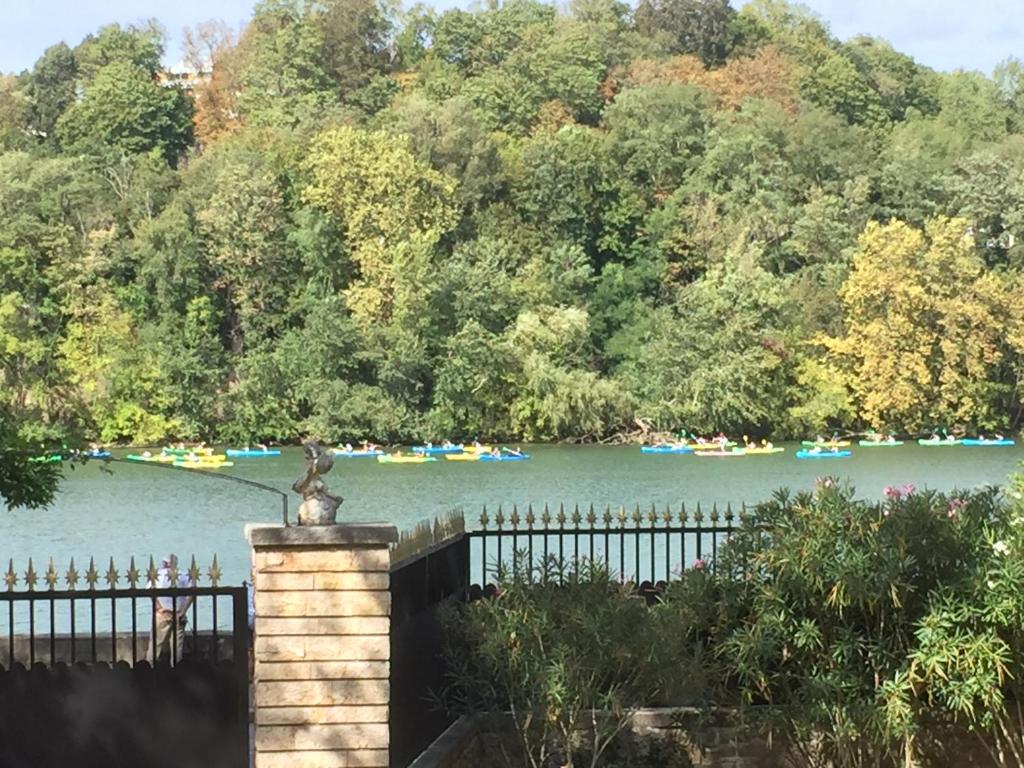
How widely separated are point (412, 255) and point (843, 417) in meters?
15.5

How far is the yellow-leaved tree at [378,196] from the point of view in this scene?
65812mm

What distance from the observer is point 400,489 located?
1714 inches

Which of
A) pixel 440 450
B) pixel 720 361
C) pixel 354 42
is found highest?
pixel 354 42

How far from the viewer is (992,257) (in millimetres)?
67938

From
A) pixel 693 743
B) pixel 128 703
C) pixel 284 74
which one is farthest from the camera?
pixel 284 74

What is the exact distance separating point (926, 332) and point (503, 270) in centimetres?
1435

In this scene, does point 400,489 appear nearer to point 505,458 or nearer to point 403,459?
point 403,459

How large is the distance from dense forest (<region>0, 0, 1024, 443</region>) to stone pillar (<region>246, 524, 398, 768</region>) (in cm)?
4942

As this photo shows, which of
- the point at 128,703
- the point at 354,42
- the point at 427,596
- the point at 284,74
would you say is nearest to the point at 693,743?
the point at 427,596

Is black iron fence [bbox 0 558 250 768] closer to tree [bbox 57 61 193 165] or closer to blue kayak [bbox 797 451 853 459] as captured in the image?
blue kayak [bbox 797 451 853 459]

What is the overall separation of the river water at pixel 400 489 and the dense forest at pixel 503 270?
392cm

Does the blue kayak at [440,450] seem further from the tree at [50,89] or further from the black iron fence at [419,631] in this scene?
the black iron fence at [419,631]

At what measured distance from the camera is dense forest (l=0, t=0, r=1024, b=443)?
60.3 m

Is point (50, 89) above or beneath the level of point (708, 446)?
above
